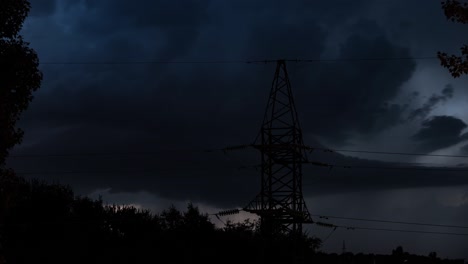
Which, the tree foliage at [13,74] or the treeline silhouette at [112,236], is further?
the treeline silhouette at [112,236]

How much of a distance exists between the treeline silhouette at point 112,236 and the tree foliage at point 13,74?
120ft

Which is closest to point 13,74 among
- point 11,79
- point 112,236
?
point 11,79

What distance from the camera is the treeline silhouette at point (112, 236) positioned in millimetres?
63375

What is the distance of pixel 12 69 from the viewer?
2412 cm

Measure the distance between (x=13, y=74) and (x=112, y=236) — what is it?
48.1 meters

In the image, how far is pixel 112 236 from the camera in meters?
70.1

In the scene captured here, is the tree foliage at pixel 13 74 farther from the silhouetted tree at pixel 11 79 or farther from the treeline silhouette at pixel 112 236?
the treeline silhouette at pixel 112 236

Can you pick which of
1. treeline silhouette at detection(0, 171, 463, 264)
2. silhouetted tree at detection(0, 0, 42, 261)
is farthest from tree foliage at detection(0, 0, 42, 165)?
treeline silhouette at detection(0, 171, 463, 264)

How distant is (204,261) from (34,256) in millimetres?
17322

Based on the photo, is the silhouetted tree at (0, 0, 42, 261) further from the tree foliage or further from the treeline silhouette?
the treeline silhouette

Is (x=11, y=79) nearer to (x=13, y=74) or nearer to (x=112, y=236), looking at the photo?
(x=13, y=74)

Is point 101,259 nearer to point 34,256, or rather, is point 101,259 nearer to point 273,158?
point 34,256

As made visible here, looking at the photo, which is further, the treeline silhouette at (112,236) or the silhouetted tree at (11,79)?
the treeline silhouette at (112,236)

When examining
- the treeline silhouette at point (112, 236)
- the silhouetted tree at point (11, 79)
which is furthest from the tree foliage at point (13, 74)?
the treeline silhouette at point (112, 236)
